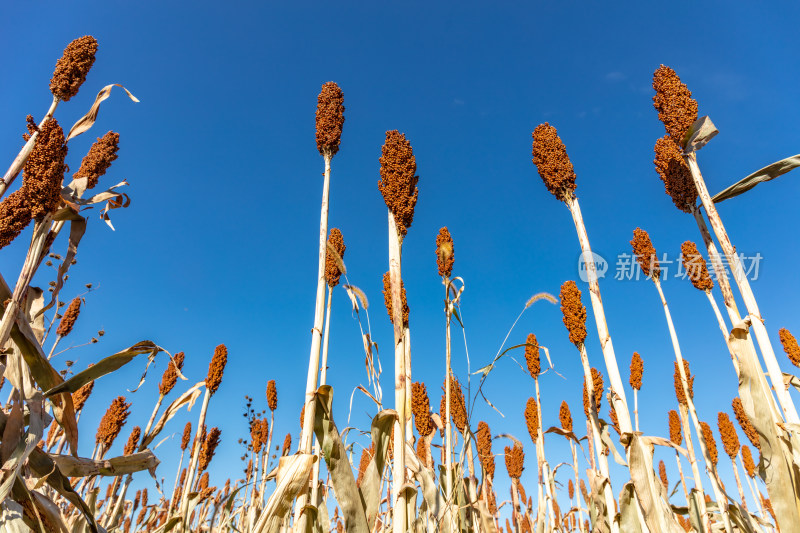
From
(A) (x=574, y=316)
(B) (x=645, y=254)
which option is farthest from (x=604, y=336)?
(B) (x=645, y=254)

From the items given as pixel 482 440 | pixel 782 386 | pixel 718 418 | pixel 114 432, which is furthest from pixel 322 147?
pixel 718 418

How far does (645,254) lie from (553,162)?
15.9ft

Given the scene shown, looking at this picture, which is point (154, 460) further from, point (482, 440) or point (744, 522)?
point (482, 440)

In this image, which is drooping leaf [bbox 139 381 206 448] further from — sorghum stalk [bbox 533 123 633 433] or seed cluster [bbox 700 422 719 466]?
seed cluster [bbox 700 422 719 466]

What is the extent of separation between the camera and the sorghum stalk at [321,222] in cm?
292

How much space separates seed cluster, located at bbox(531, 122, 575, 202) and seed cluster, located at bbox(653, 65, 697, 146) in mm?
1238

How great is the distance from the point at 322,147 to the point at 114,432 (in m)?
5.95

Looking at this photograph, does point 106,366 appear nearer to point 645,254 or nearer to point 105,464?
point 105,464

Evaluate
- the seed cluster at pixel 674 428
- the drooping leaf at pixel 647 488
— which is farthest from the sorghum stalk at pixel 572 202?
the seed cluster at pixel 674 428

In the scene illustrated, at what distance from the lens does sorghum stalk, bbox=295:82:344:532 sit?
292 cm

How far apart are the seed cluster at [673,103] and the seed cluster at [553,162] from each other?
1.24 meters

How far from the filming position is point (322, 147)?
4.21 metres

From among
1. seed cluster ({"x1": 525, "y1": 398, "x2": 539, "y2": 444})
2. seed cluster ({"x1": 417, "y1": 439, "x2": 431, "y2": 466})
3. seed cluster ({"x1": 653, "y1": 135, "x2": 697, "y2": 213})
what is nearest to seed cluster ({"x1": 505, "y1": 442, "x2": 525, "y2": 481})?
seed cluster ({"x1": 525, "y1": 398, "x2": 539, "y2": 444})

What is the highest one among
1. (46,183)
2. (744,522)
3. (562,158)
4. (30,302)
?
(562,158)
